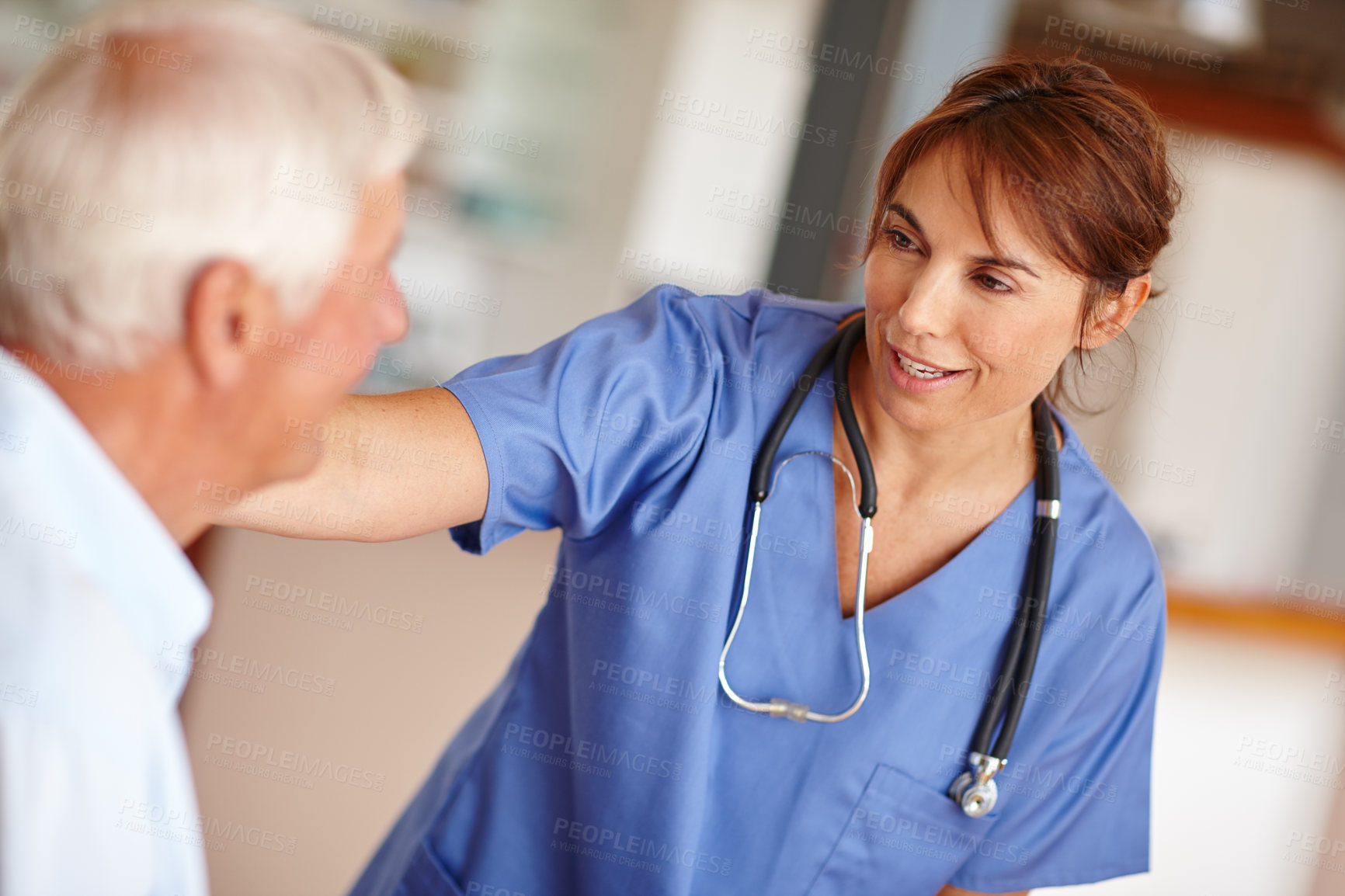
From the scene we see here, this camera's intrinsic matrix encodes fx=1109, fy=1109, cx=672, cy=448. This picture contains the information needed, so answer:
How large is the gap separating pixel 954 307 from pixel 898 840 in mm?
538

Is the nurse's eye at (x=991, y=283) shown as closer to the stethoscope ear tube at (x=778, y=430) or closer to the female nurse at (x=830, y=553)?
the female nurse at (x=830, y=553)

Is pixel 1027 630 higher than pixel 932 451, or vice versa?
pixel 932 451

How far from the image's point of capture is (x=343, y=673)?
188 centimetres

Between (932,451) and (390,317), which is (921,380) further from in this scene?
(390,317)

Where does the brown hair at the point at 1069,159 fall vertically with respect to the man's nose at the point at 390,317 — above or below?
above

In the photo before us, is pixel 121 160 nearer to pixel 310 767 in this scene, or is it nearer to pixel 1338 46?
pixel 310 767

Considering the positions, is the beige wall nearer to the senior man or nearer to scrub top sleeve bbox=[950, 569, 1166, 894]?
scrub top sleeve bbox=[950, 569, 1166, 894]

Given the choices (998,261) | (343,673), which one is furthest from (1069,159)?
(343,673)

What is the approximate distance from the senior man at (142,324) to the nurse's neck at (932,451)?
0.65 meters

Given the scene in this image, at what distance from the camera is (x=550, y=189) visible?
3111 millimetres

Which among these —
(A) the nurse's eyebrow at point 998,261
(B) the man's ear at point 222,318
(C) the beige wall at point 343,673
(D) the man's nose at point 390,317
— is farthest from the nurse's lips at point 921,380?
(C) the beige wall at point 343,673

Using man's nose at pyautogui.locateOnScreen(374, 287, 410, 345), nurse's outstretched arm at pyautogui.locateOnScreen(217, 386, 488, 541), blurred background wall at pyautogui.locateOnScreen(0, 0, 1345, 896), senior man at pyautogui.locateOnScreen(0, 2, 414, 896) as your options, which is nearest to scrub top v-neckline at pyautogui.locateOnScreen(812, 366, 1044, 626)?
blurred background wall at pyautogui.locateOnScreen(0, 0, 1345, 896)

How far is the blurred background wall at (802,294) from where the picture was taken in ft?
6.19

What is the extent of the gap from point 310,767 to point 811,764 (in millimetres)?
1132
